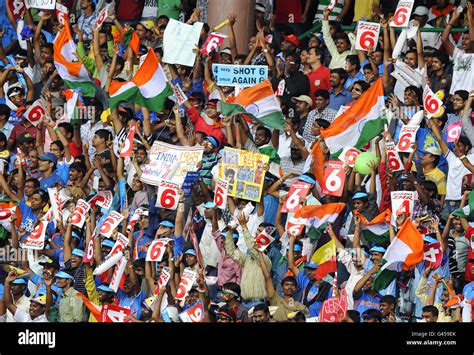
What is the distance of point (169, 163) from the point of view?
23797 millimetres

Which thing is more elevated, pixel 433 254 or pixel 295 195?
pixel 295 195

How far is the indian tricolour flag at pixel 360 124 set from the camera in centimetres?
2281

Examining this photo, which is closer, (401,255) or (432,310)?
(432,310)

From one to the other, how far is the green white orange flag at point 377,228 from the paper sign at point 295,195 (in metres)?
0.83

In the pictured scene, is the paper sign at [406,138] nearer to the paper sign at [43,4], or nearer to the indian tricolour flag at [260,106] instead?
the indian tricolour flag at [260,106]

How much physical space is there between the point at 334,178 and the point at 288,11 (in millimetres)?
3972

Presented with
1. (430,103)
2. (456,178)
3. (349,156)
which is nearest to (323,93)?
(349,156)

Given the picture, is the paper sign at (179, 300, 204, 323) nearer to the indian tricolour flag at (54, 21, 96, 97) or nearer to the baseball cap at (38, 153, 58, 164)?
the baseball cap at (38, 153, 58, 164)

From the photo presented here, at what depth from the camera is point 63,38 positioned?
25719mm

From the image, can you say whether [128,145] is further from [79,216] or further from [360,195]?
[360,195]

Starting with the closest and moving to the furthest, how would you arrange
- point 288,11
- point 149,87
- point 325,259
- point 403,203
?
1. point 403,203
2. point 325,259
3. point 149,87
4. point 288,11
